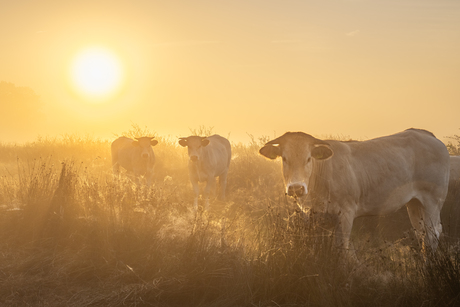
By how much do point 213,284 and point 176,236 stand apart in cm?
132

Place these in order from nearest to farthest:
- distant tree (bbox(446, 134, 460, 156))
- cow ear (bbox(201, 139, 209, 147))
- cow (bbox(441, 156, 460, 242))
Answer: cow (bbox(441, 156, 460, 242)) → cow ear (bbox(201, 139, 209, 147)) → distant tree (bbox(446, 134, 460, 156))

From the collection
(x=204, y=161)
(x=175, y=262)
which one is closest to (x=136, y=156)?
(x=204, y=161)

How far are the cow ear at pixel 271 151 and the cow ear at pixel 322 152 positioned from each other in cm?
60

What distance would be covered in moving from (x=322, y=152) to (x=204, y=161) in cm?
676

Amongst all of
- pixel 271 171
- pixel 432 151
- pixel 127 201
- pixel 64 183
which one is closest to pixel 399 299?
pixel 432 151

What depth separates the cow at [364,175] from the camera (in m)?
5.90

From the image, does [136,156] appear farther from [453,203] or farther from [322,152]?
[453,203]

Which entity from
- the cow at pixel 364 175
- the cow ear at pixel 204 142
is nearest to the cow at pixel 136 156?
the cow ear at pixel 204 142

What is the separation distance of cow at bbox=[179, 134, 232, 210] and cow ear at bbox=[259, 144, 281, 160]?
4985 millimetres

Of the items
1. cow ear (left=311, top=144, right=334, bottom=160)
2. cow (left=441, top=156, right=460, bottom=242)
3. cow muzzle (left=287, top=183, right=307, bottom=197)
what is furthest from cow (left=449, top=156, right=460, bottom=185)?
cow muzzle (left=287, top=183, right=307, bottom=197)

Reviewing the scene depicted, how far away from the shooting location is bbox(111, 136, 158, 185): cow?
47.7 feet

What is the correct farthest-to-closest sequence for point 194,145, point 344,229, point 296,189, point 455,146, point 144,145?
point 455,146
point 144,145
point 194,145
point 344,229
point 296,189

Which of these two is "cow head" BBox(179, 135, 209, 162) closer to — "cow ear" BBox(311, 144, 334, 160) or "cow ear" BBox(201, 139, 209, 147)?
"cow ear" BBox(201, 139, 209, 147)

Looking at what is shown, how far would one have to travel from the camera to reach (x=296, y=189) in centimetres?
543
